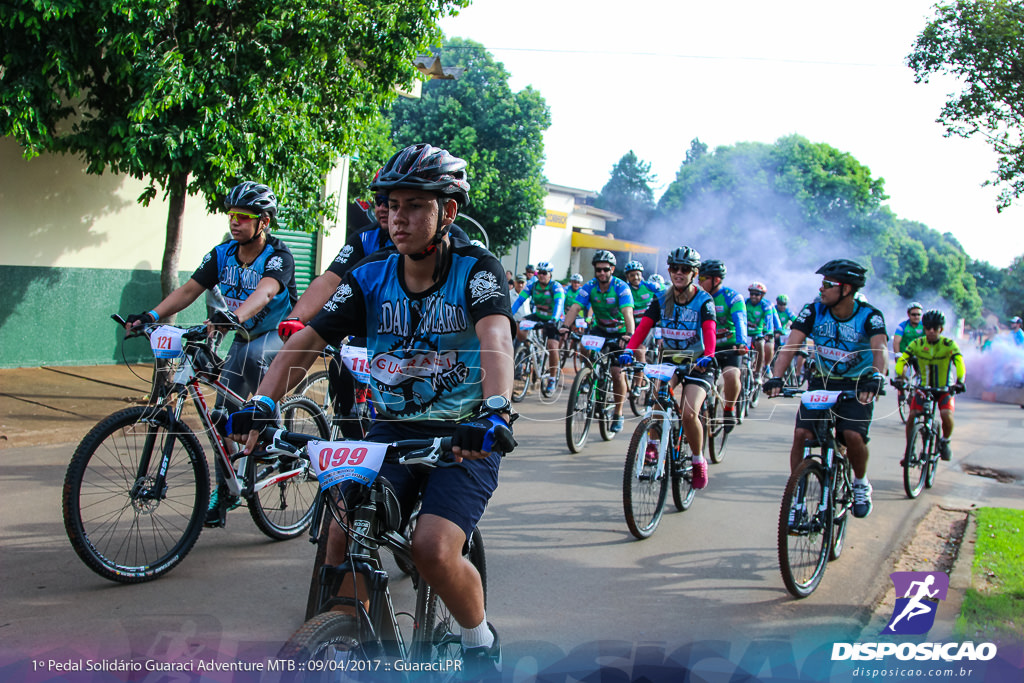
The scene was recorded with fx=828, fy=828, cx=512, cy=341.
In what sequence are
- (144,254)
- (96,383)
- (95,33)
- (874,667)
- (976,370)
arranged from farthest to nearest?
(976,370) < (144,254) < (96,383) < (95,33) < (874,667)

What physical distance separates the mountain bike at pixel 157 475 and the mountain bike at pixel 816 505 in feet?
9.37

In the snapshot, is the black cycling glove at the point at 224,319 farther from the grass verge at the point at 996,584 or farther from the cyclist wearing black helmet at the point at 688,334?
the grass verge at the point at 996,584

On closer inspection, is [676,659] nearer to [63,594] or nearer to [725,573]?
[725,573]

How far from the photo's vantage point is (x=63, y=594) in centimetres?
406

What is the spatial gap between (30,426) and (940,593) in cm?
738

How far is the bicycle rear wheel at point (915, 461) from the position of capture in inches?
319

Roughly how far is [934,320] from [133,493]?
8.71 metres

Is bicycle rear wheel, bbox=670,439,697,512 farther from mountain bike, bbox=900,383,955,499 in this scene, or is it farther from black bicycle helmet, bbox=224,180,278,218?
black bicycle helmet, bbox=224,180,278,218

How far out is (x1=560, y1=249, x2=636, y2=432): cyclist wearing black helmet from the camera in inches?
382

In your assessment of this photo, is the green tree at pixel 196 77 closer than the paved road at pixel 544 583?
No

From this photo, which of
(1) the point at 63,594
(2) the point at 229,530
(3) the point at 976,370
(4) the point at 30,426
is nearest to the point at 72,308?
(4) the point at 30,426

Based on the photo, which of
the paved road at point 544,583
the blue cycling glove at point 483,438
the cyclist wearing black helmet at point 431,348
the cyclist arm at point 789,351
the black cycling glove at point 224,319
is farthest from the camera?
the cyclist arm at point 789,351

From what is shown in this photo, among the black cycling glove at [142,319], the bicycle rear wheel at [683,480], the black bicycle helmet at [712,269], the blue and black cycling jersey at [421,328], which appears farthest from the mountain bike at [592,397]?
the blue and black cycling jersey at [421,328]

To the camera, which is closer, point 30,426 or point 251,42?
point 30,426
